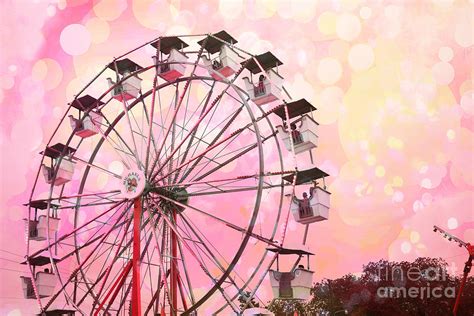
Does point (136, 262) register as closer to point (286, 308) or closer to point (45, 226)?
point (45, 226)

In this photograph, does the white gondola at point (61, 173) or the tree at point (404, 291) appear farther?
the tree at point (404, 291)

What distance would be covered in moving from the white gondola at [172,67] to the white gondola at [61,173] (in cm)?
419

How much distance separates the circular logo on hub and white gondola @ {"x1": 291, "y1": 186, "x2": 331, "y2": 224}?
3961 mm

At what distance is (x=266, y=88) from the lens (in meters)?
17.5

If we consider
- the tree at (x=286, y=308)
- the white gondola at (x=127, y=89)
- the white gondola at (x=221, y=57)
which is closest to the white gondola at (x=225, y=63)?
the white gondola at (x=221, y=57)

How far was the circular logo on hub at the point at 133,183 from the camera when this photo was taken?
16.4 metres

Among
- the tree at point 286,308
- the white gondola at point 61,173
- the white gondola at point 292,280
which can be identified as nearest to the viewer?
the white gondola at point 292,280

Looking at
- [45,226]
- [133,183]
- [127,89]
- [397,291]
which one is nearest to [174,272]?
[133,183]

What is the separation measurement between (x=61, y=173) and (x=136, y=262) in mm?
5272

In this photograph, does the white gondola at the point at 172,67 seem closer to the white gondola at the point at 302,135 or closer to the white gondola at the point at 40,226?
the white gondola at the point at 302,135

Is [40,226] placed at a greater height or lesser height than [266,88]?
lesser

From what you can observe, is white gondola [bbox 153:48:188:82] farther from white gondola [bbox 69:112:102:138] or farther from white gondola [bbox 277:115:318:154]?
white gondola [bbox 277:115:318:154]

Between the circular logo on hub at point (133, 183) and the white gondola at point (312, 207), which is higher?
the circular logo on hub at point (133, 183)

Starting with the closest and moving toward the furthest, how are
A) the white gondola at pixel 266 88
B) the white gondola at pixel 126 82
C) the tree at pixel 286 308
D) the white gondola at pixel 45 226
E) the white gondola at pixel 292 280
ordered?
the white gondola at pixel 292 280, the white gondola at pixel 266 88, the white gondola at pixel 45 226, the white gondola at pixel 126 82, the tree at pixel 286 308
